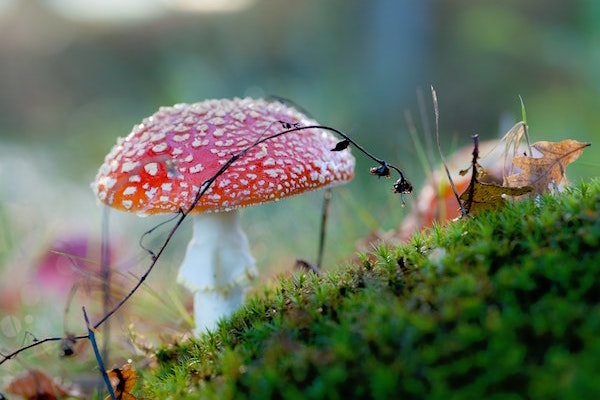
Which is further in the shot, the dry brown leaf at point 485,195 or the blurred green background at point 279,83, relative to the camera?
the blurred green background at point 279,83

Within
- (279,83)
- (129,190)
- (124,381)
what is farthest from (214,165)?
(279,83)

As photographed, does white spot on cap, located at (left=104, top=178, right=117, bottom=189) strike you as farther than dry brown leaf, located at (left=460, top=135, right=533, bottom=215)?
Yes

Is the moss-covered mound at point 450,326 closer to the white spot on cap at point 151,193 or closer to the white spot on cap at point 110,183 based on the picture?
the white spot on cap at point 151,193

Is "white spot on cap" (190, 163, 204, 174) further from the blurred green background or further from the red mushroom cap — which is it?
the blurred green background

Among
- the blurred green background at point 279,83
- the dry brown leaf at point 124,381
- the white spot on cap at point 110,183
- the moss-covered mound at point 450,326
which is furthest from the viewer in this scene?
the blurred green background at point 279,83

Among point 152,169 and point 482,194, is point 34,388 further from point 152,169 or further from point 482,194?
point 482,194

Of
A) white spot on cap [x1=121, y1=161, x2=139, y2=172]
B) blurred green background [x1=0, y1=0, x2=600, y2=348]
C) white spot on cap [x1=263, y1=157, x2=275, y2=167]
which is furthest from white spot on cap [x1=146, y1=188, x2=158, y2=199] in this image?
blurred green background [x1=0, y1=0, x2=600, y2=348]

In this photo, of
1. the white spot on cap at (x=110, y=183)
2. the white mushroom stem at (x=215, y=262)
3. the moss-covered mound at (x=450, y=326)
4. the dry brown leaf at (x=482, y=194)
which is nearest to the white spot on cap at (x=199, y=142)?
the white spot on cap at (x=110, y=183)
